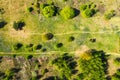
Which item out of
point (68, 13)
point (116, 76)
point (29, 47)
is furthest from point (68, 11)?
point (116, 76)

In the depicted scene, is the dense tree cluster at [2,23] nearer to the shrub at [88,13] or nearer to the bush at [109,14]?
the shrub at [88,13]

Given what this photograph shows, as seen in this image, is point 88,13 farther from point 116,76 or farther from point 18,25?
point 18,25

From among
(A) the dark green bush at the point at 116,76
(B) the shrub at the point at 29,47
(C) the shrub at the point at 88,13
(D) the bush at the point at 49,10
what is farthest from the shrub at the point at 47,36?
(A) the dark green bush at the point at 116,76

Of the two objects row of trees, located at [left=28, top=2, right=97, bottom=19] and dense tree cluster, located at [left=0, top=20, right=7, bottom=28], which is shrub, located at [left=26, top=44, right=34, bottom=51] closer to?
dense tree cluster, located at [left=0, top=20, right=7, bottom=28]

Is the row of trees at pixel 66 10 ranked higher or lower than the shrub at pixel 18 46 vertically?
higher

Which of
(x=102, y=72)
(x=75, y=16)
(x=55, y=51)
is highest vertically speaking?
(x=75, y=16)

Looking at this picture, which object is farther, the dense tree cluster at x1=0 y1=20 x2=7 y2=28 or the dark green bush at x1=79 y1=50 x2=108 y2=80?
the dense tree cluster at x1=0 y1=20 x2=7 y2=28

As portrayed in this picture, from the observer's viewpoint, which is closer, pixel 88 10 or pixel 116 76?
pixel 116 76

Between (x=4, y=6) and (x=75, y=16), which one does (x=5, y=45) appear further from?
(x=75, y=16)

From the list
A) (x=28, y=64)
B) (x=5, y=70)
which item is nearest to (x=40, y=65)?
(x=28, y=64)

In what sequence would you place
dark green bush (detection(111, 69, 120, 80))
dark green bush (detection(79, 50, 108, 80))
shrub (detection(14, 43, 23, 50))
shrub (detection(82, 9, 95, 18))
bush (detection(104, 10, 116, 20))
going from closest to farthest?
1. dark green bush (detection(111, 69, 120, 80))
2. dark green bush (detection(79, 50, 108, 80))
3. bush (detection(104, 10, 116, 20))
4. shrub (detection(82, 9, 95, 18))
5. shrub (detection(14, 43, 23, 50))

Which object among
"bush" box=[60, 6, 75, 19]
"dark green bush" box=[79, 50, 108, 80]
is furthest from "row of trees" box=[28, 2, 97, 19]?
"dark green bush" box=[79, 50, 108, 80]
